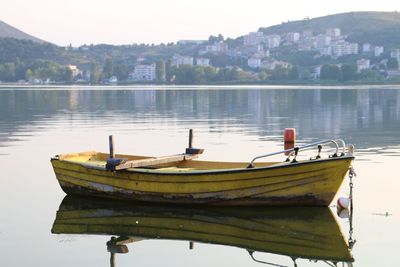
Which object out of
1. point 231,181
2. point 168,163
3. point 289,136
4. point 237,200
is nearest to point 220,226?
point 231,181

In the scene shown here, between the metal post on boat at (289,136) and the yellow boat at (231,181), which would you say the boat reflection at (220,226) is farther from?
the metal post on boat at (289,136)

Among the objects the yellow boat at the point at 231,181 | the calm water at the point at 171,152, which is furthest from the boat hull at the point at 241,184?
the calm water at the point at 171,152

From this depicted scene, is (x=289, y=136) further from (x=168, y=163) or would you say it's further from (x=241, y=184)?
(x=241, y=184)

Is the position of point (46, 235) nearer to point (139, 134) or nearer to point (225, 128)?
point (139, 134)

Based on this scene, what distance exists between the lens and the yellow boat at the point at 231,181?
20516mm

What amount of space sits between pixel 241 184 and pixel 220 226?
1.74 meters

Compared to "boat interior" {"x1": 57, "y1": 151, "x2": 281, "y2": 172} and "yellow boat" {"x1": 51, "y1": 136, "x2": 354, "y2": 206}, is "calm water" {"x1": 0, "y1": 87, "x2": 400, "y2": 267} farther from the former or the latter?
"boat interior" {"x1": 57, "y1": 151, "x2": 281, "y2": 172}

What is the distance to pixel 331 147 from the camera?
34.9 m

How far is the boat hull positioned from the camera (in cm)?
2050

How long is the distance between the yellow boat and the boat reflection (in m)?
0.28

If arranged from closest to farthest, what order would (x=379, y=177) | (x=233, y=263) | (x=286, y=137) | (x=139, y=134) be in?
(x=233, y=263)
(x=286, y=137)
(x=379, y=177)
(x=139, y=134)

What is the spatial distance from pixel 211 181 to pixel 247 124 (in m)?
30.6

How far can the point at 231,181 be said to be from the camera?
2084 cm

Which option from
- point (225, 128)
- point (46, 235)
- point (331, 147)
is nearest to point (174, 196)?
point (46, 235)
